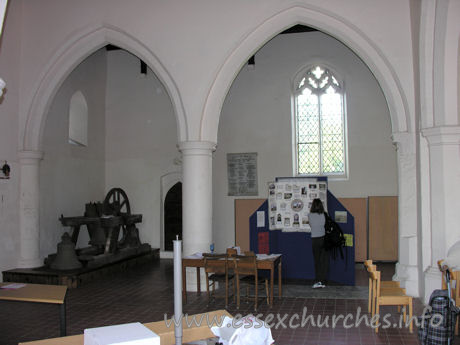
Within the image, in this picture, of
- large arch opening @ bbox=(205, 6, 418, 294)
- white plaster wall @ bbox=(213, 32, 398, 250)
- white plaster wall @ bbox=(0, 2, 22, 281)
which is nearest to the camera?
large arch opening @ bbox=(205, 6, 418, 294)

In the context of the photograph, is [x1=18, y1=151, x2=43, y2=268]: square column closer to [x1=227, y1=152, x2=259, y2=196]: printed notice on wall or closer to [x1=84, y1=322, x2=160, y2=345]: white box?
[x1=227, y1=152, x2=259, y2=196]: printed notice on wall

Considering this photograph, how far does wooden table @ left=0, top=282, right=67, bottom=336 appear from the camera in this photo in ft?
15.3

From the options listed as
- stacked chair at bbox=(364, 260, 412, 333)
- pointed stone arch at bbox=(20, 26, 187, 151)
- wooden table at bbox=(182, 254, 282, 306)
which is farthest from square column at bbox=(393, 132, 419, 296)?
pointed stone arch at bbox=(20, 26, 187, 151)

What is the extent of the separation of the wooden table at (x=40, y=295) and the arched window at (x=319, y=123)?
6.87 meters

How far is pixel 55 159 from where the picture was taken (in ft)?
32.4

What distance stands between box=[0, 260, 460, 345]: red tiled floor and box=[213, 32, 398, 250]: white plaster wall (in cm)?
307

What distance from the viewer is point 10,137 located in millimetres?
8484

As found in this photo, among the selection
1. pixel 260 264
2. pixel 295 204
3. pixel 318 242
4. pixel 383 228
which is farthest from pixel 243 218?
pixel 260 264

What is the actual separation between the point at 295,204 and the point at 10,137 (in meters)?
5.37

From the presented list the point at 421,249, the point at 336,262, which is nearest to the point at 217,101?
the point at 336,262

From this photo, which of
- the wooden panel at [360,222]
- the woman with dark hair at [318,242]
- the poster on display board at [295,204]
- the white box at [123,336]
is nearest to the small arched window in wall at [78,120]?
the poster on display board at [295,204]

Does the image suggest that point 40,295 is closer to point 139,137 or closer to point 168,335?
point 168,335

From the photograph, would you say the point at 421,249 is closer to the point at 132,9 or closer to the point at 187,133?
the point at 187,133

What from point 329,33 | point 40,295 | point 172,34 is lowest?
point 40,295
